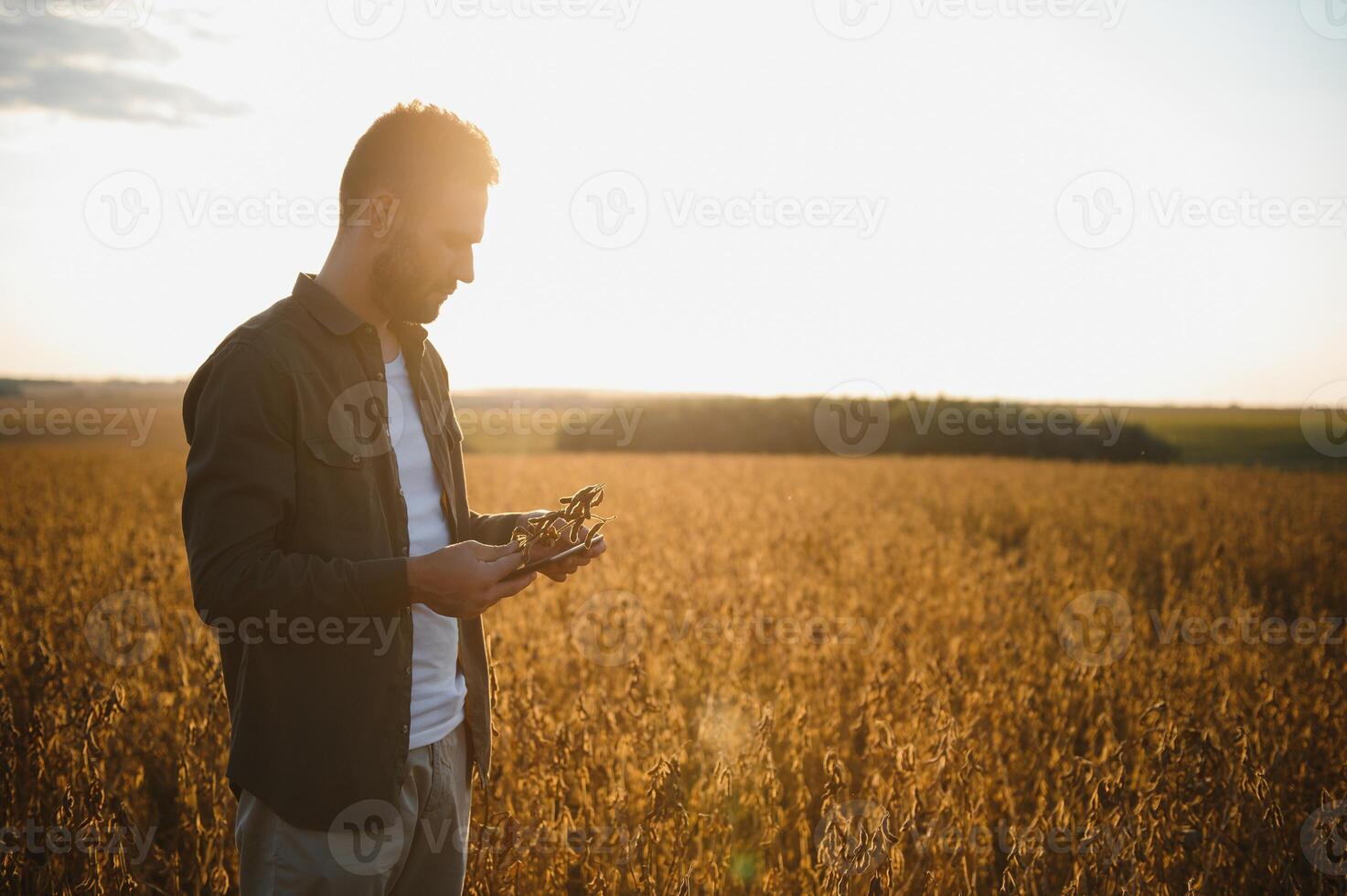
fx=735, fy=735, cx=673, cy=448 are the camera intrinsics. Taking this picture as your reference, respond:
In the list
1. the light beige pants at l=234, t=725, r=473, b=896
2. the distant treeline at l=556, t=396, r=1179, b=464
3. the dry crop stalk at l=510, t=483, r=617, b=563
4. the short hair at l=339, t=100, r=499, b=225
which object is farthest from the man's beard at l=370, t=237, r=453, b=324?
the distant treeline at l=556, t=396, r=1179, b=464

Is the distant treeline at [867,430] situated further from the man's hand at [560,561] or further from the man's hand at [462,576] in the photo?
the man's hand at [462,576]

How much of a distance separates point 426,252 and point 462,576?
809 millimetres

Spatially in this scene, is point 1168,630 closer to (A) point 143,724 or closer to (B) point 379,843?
(B) point 379,843

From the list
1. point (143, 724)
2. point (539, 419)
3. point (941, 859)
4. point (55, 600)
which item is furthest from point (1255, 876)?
point (539, 419)

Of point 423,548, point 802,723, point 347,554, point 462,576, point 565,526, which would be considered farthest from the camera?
point 802,723

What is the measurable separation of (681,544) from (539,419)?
40.8 metres

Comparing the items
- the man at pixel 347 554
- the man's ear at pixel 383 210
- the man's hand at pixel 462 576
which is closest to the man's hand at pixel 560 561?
the man at pixel 347 554

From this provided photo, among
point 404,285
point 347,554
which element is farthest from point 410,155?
point 347,554

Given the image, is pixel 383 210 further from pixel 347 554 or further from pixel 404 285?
pixel 347 554

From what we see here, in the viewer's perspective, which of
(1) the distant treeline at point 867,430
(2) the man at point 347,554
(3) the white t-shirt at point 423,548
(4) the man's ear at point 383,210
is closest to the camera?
(2) the man at point 347,554

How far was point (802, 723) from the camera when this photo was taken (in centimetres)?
359

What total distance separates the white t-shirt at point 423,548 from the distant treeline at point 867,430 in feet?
107

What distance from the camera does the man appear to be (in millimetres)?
1565

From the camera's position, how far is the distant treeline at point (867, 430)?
36.0 m
